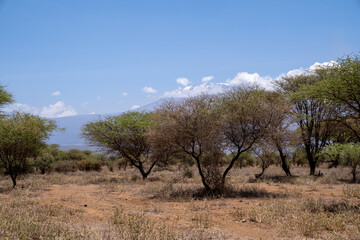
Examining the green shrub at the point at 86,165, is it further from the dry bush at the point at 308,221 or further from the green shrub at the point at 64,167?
the dry bush at the point at 308,221

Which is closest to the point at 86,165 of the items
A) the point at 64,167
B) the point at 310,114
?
the point at 64,167

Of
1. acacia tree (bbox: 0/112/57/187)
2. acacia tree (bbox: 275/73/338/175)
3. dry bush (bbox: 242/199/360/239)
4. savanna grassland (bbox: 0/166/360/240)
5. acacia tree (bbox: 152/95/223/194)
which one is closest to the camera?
savanna grassland (bbox: 0/166/360/240)

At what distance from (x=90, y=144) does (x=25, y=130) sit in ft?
31.7

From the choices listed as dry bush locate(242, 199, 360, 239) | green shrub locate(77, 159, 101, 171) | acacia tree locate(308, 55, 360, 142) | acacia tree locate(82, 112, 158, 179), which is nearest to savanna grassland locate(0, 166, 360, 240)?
dry bush locate(242, 199, 360, 239)

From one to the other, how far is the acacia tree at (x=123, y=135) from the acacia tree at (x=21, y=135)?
200 inches

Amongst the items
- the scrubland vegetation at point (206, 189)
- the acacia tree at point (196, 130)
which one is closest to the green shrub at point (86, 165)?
the scrubland vegetation at point (206, 189)

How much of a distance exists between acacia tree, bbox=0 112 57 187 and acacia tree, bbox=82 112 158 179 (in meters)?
5.09

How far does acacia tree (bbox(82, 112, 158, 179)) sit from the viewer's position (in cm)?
2461

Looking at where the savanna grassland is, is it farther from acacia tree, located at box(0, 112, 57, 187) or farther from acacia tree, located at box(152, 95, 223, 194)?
acacia tree, located at box(0, 112, 57, 187)

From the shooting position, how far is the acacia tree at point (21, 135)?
17.0 metres

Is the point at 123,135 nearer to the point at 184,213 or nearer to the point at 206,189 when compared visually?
the point at 206,189

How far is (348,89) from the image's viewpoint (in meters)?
11.1

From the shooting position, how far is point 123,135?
2467 centimetres

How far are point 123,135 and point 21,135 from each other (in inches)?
346
